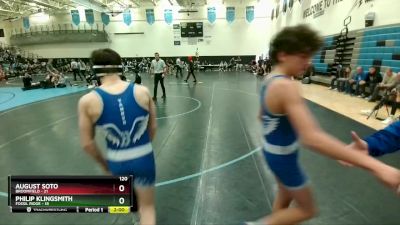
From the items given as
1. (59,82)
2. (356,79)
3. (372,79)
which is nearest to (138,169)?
(372,79)

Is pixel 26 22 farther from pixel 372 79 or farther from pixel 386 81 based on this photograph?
pixel 386 81

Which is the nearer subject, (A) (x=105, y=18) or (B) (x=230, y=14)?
(B) (x=230, y=14)

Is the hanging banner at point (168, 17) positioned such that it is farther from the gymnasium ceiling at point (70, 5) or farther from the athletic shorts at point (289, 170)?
the athletic shorts at point (289, 170)

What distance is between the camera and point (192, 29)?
101 feet

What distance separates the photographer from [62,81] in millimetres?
16984

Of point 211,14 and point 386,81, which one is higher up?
point 211,14

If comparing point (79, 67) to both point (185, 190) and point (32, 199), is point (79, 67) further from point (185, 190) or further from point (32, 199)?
point (32, 199)

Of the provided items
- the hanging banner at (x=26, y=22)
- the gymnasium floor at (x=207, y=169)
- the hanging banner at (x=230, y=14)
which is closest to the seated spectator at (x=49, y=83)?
the gymnasium floor at (x=207, y=169)

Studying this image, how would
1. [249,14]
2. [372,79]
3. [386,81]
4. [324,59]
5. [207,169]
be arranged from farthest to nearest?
[249,14] < [324,59] < [372,79] < [386,81] < [207,169]

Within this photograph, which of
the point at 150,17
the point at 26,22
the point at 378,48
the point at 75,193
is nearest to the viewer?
the point at 75,193

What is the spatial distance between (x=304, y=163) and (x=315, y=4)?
1503 centimetres

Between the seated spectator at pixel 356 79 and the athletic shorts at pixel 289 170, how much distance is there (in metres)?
10.5

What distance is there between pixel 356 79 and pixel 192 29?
2177 cm

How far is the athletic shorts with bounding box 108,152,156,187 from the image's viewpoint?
220 centimetres
